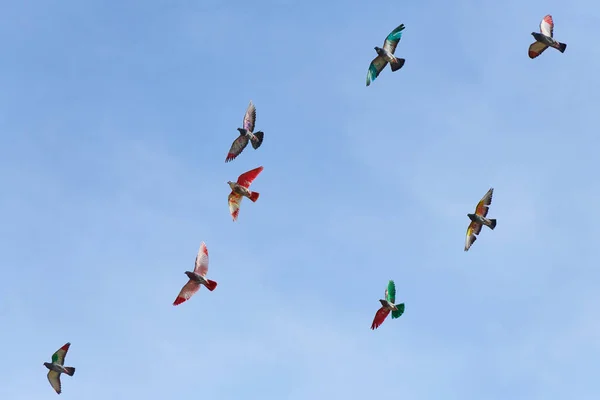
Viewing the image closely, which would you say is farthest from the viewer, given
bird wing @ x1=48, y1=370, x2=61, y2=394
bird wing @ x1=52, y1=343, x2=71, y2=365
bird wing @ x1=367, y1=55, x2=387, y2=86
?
bird wing @ x1=367, y1=55, x2=387, y2=86

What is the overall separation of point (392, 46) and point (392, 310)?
1903cm

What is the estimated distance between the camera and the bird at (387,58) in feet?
262

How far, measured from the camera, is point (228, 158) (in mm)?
80500

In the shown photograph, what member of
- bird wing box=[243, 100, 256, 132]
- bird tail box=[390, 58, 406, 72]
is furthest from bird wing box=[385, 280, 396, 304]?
bird tail box=[390, 58, 406, 72]

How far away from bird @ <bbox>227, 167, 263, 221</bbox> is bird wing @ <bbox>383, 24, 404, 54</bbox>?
44.1 feet

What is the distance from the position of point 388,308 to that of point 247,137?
15.6 metres

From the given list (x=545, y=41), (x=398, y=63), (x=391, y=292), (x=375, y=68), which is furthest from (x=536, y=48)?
(x=391, y=292)

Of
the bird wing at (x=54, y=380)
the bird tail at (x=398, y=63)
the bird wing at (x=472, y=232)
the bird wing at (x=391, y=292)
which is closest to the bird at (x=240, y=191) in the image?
the bird wing at (x=391, y=292)

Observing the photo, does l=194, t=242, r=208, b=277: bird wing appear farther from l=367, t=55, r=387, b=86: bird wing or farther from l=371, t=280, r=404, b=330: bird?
l=367, t=55, r=387, b=86: bird wing

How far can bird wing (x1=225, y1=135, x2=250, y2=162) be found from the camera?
79.5 m

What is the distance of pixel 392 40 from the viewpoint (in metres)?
80.4

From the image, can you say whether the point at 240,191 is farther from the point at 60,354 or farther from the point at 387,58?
the point at 60,354

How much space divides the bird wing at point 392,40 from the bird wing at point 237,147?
11788mm

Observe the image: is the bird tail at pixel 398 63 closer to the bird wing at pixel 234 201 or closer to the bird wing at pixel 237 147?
the bird wing at pixel 237 147
